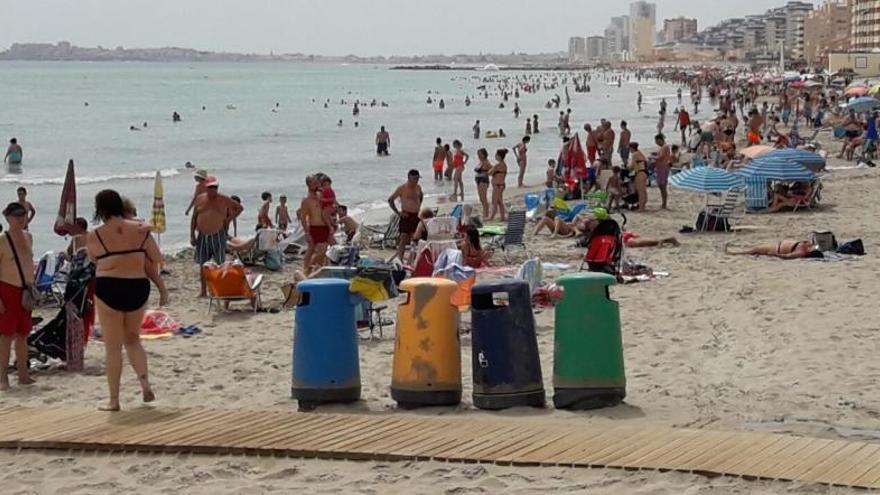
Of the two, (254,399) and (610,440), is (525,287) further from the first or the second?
(254,399)

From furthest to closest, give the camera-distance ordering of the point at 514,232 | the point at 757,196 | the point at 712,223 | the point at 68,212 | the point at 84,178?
the point at 84,178 < the point at 757,196 < the point at 712,223 < the point at 514,232 < the point at 68,212

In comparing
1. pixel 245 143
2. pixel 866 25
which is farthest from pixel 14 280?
pixel 866 25

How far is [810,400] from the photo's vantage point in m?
6.44

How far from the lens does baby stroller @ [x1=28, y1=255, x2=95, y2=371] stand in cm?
786

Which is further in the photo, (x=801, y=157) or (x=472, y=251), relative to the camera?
(x=801, y=157)

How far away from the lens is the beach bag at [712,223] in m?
14.8

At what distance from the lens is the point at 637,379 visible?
23.8ft

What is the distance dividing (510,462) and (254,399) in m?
2.25

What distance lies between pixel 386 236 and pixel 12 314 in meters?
7.91

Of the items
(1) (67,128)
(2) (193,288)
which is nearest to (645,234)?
(2) (193,288)

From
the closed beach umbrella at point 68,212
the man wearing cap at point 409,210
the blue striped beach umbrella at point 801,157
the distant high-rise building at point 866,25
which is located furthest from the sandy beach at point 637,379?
the distant high-rise building at point 866,25

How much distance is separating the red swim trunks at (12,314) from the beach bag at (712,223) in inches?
366

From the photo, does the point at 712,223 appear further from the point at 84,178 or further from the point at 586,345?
the point at 84,178

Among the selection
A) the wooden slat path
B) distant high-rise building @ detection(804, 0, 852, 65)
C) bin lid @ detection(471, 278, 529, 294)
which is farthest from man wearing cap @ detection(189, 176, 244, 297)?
distant high-rise building @ detection(804, 0, 852, 65)
